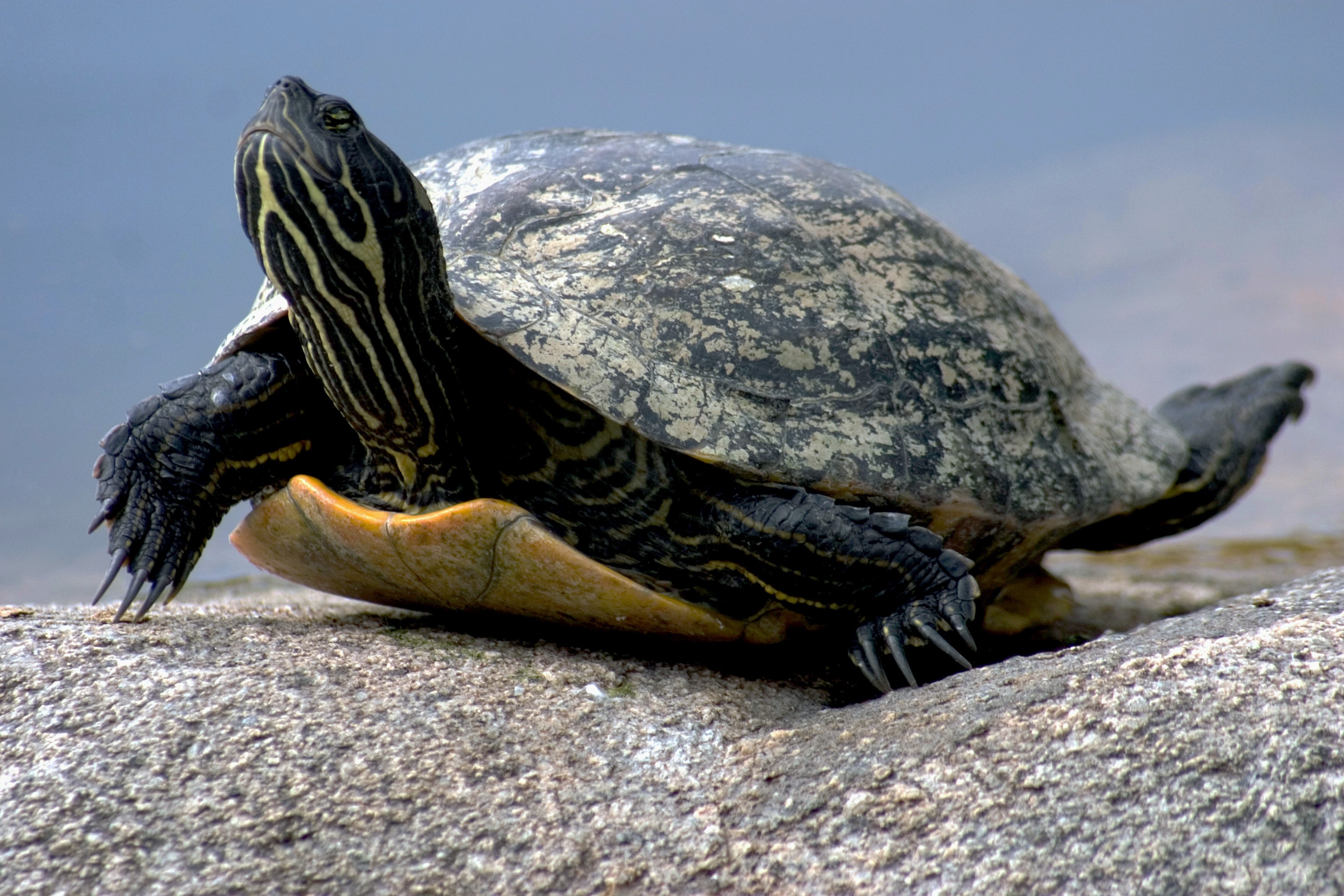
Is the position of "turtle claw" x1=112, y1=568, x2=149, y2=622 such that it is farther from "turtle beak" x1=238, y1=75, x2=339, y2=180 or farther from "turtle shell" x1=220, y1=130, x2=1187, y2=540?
"turtle beak" x1=238, y1=75, x2=339, y2=180

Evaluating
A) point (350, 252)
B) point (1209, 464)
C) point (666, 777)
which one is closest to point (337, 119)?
point (350, 252)

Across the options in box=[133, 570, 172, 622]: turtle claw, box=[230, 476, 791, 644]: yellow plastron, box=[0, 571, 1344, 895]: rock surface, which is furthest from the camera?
box=[133, 570, 172, 622]: turtle claw

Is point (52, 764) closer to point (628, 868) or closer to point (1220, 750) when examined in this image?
point (628, 868)

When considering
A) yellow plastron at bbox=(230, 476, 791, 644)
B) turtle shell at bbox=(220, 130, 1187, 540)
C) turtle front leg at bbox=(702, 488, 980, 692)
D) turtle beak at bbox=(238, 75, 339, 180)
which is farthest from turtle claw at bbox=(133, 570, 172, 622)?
turtle front leg at bbox=(702, 488, 980, 692)

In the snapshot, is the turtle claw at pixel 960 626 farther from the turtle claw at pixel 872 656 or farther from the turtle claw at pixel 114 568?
the turtle claw at pixel 114 568

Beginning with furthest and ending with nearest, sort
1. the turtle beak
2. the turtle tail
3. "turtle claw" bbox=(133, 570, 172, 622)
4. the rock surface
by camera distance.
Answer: the turtle tail, "turtle claw" bbox=(133, 570, 172, 622), the turtle beak, the rock surface

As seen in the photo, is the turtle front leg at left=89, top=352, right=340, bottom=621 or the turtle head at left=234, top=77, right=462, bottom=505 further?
the turtle front leg at left=89, top=352, right=340, bottom=621

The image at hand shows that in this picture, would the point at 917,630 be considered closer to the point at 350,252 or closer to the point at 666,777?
the point at 666,777

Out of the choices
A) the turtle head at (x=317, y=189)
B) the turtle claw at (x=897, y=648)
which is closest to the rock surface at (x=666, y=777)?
the turtle claw at (x=897, y=648)
